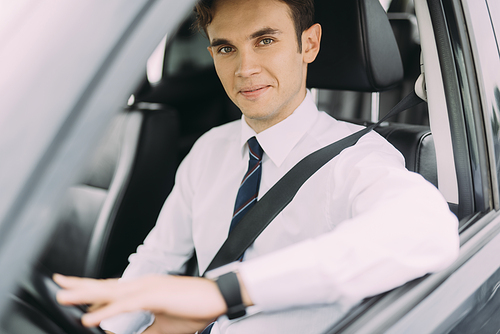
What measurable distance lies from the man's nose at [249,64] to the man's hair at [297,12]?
0.50ft

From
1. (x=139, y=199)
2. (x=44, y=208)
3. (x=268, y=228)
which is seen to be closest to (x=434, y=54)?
→ (x=268, y=228)

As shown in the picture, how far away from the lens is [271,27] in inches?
47.5

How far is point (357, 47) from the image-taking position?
1299 mm

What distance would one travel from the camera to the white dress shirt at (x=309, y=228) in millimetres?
632

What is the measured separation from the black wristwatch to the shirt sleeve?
2cm

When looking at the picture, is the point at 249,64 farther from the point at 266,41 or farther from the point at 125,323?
the point at 125,323

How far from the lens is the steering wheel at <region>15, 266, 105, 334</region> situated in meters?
0.75

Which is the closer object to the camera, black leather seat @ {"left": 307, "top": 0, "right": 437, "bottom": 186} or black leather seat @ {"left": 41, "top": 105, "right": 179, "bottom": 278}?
black leather seat @ {"left": 307, "top": 0, "right": 437, "bottom": 186}

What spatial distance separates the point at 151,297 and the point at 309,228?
0.64 meters

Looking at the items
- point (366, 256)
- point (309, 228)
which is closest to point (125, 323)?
point (309, 228)

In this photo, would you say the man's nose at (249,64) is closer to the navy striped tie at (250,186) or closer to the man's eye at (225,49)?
the man's eye at (225,49)

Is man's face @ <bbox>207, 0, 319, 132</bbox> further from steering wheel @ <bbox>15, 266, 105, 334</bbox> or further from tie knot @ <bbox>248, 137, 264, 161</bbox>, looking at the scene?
steering wheel @ <bbox>15, 266, 105, 334</bbox>

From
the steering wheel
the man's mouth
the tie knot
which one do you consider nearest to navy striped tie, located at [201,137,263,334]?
the tie knot

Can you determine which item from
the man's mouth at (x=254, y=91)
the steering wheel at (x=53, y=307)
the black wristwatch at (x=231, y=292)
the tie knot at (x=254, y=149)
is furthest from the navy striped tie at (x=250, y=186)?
the black wristwatch at (x=231, y=292)
